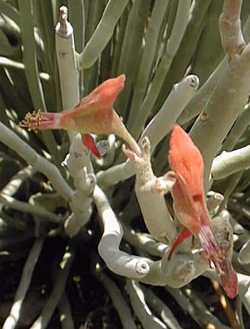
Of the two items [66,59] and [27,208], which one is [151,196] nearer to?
[66,59]

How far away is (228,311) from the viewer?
1.36 meters

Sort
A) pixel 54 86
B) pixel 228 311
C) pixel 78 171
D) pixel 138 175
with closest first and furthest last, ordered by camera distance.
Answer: pixel 138 175, pixel 78 171, pixel 228 311, pixel 54 86

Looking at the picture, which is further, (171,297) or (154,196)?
(171,297)

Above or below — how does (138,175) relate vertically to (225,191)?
above

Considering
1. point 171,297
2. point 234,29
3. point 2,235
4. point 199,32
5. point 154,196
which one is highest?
point 234,29

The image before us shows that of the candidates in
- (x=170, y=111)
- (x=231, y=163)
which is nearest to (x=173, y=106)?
(x=170, y=111)

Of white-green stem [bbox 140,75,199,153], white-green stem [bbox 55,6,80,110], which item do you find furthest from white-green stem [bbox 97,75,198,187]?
white-green stem [bbox 55,6,80,110]

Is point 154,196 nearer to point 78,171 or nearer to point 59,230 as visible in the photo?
point 78,171

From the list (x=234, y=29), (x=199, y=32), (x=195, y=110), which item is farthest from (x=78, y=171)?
(x=199, y=32)

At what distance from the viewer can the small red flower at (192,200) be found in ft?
2.56

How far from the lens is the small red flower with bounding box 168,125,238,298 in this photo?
779mm

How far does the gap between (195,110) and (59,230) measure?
1.28 ft

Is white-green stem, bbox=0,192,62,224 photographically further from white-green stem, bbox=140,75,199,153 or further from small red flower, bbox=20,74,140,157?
small red flower, bbox=20,74,140,157

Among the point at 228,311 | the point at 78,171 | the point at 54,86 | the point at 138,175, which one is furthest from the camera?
the point at 54,86
